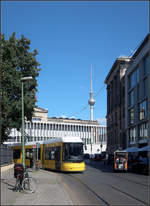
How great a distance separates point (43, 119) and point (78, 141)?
341 ft

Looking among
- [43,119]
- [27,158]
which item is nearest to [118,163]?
[27,158]

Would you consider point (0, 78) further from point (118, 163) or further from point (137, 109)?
point (137, 109)

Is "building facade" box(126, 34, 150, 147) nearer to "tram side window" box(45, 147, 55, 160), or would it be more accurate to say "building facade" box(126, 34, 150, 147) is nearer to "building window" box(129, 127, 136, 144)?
"building window" box(129, 127, 136, 144)

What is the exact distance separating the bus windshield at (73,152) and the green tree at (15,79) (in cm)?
476

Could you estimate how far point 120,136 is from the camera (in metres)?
74.1

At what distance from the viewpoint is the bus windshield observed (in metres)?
29.5

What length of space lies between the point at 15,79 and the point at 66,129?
4192 inches

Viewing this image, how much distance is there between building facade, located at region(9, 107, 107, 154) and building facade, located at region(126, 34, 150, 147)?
65031 millimetres

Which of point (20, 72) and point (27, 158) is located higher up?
point (20, 72)

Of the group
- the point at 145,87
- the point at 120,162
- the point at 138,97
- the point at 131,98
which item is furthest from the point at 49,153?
the point at 131,98

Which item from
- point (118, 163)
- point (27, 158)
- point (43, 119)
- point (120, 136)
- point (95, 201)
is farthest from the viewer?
point (43, 119)

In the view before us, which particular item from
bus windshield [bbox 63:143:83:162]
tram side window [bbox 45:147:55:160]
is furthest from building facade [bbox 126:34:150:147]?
bus windshield [bbox 63:143:83:162]

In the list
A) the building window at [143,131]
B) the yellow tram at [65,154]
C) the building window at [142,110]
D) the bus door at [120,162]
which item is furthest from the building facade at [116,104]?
the yellow tram at [65,154]

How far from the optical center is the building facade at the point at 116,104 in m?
72.5
